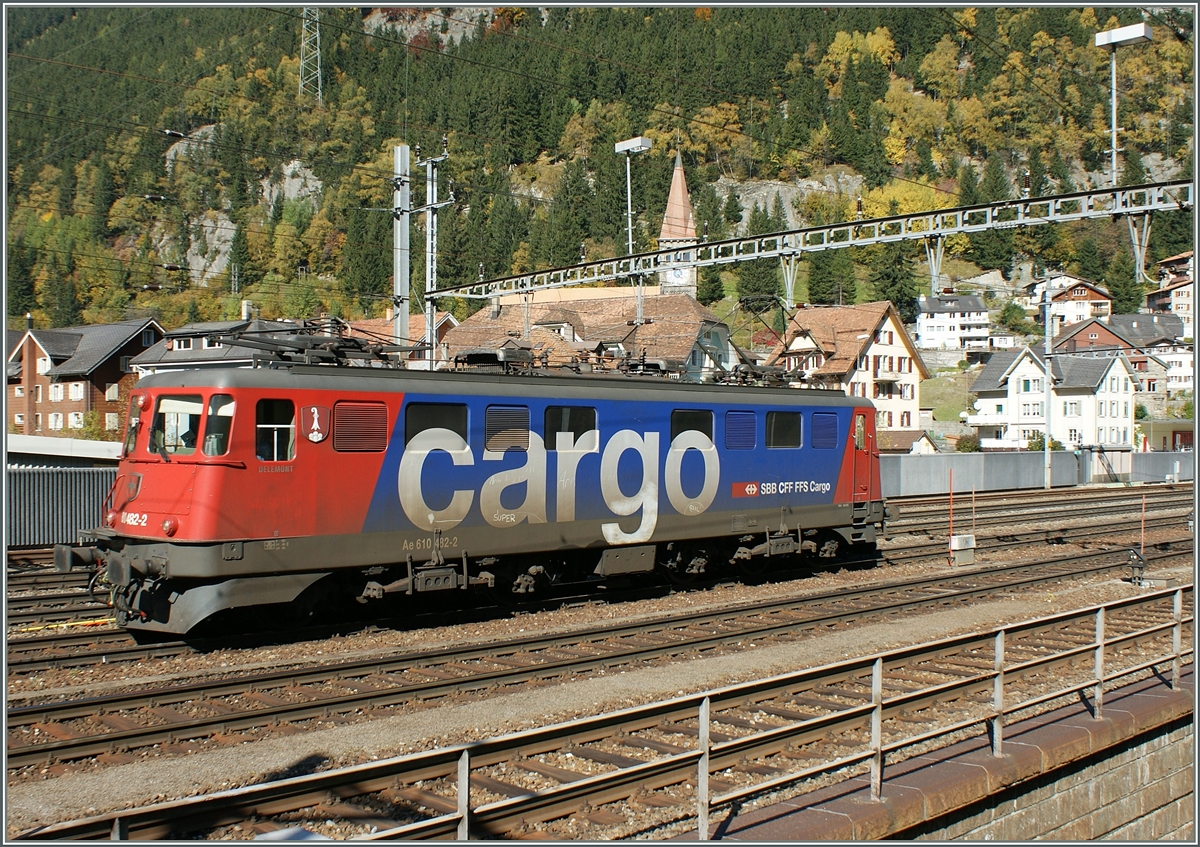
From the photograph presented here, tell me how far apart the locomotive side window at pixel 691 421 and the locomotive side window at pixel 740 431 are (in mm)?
420

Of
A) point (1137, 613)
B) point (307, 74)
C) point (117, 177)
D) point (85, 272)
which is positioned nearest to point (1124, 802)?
point (1137, 613)

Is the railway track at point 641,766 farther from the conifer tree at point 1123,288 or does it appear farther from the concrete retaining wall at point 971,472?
the conifer tree at point 1123,288

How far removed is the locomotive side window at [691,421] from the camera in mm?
16531

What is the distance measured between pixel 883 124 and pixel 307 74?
9090 centimetres

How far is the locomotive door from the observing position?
20.0 metres

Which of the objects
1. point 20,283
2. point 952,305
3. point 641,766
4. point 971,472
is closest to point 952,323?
point 952,305

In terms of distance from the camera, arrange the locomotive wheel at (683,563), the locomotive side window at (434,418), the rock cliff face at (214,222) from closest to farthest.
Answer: the locomotive side window at (434,418) < the locomotive wheel at (683,563) < the rock cliff face at (214,222)

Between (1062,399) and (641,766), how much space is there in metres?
69.5

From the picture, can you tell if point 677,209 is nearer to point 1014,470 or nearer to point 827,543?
point 1014,470

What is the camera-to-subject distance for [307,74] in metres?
146

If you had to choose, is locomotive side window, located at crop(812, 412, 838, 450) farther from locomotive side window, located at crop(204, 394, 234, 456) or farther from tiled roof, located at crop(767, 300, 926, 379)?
tiled roof, located at crop(767, 300, 926, 379)

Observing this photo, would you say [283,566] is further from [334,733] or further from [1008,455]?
[1008,455]

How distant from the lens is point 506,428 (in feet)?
47.4

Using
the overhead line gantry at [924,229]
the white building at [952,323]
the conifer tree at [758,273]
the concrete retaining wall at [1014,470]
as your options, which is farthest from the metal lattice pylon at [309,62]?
the overhead line gantry at [924,229]
